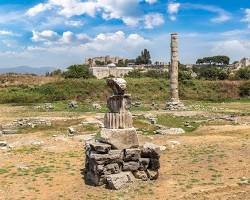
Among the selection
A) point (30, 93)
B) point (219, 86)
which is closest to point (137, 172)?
point (30, 93)

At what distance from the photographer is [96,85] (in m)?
53.8

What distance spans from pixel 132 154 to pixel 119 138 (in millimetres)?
636

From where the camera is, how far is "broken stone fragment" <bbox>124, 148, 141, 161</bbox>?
12914 millimetres

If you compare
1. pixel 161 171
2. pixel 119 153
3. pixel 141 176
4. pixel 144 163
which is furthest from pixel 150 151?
pixel 161 171

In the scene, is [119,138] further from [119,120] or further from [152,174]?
[152,174]

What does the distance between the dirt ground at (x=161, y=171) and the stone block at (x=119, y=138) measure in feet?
4.18

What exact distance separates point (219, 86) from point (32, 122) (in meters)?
→ 37.5

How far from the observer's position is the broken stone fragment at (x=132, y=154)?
12.9 metres

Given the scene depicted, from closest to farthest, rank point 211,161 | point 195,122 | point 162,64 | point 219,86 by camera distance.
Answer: point 211,161, point 195,122, point 219,86, point 162,64

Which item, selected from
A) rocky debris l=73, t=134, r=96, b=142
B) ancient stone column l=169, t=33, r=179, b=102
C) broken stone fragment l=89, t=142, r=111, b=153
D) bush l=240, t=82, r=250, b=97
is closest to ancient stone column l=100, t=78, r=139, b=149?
broken stone fragment l=89, t=142, r=111, b=153

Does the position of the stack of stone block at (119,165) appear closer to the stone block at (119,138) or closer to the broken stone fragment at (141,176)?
the broken stone fragment at (141,176)

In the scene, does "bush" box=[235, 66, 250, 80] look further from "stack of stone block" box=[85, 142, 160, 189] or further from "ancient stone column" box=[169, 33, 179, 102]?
"stack of stone block" box=[85, 142, 160, 189]

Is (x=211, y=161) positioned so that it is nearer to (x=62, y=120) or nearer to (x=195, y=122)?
(x=195, y=122)

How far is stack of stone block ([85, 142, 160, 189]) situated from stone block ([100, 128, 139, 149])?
0.16 m
